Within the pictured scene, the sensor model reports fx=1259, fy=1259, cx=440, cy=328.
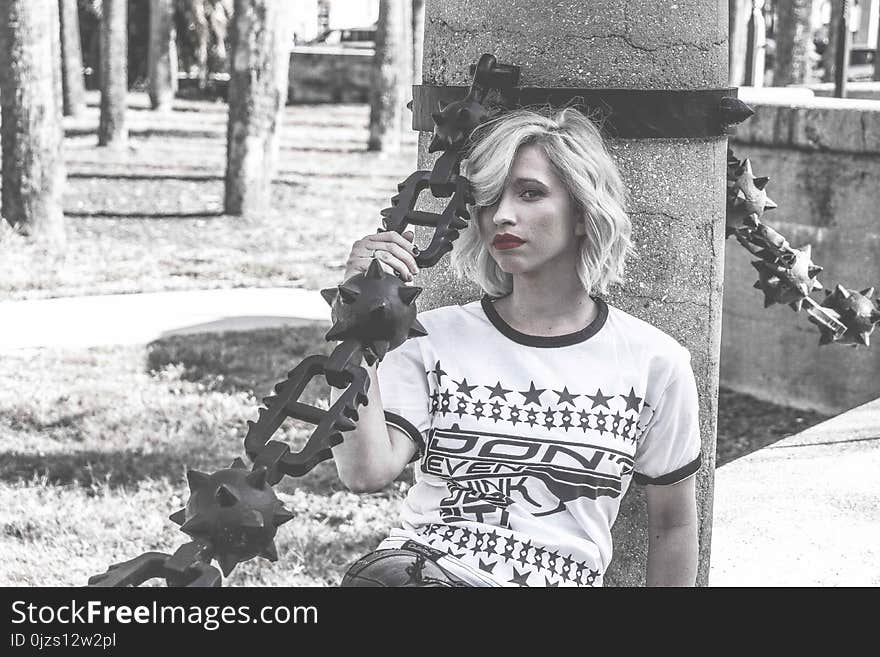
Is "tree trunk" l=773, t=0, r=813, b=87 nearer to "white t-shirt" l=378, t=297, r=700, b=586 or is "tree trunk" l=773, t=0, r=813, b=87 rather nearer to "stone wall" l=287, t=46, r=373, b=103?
"stone wall" l=287, t=46, r=373, b=103

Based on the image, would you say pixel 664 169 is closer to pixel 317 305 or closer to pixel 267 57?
pixel 317 305

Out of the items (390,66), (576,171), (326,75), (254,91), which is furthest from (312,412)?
(326,75)

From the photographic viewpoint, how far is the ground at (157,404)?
14.7ft

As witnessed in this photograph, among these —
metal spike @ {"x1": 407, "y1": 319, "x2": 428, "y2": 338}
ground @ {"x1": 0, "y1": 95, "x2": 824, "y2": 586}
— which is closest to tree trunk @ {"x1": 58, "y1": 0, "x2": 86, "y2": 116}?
ground @ {"x1": 0, "y1": 95, "x2": 824, "y2": 586}

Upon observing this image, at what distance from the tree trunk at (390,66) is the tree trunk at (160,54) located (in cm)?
651

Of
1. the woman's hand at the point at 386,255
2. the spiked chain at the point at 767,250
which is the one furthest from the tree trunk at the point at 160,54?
the woman's hand at the point at 386,255

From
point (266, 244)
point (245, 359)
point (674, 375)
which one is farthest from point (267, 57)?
point (674, 375)

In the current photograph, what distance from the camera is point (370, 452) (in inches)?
90.9

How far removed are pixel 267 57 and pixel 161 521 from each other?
25.7ft

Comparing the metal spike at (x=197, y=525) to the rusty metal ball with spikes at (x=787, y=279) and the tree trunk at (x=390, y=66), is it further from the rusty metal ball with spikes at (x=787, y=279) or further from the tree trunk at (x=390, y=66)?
the tree trunk at (x=390, y=66)

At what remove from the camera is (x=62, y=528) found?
14.9ft

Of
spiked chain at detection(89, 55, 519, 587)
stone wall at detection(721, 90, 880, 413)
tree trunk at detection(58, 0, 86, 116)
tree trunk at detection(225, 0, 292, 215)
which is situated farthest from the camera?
tree trunk at detection(58, 0, 86, 116)

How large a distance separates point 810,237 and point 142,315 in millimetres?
4115

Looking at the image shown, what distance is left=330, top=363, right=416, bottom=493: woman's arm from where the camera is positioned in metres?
2.30
